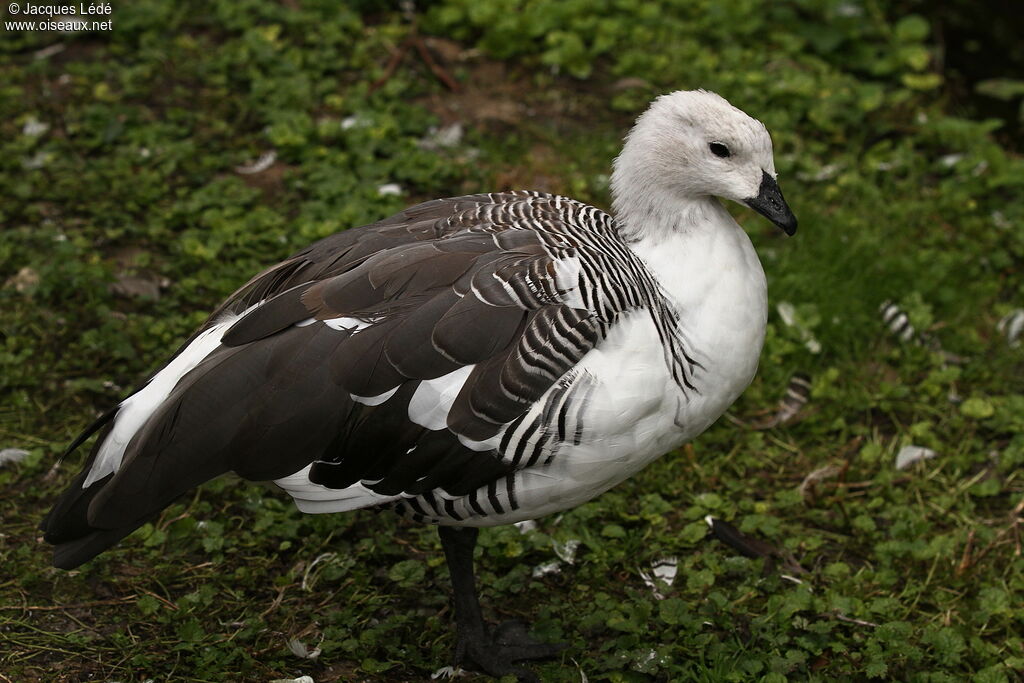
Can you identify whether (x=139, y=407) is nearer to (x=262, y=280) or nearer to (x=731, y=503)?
(x=262, y=280)

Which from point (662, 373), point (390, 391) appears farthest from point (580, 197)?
point (390, 391)

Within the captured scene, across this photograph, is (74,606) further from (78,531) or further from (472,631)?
(472,631)

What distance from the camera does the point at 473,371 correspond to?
307cm

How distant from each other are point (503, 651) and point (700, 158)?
1.62 m

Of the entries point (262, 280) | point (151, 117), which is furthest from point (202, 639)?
point (151, 117)

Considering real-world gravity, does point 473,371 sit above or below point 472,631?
above

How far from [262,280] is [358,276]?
41cm

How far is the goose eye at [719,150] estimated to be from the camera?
10.8 ft

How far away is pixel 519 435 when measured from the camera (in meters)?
3.06

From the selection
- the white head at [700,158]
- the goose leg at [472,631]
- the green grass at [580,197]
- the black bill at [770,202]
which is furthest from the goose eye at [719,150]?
the green grass at [580,197]

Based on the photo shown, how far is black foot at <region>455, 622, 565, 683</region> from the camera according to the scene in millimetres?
3484

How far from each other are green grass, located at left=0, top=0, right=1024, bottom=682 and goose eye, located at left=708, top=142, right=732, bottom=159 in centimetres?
144

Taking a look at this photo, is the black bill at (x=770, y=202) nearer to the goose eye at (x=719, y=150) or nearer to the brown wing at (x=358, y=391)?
the goose eye at (x=719, y=150)

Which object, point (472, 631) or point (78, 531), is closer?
point (78, 531)
